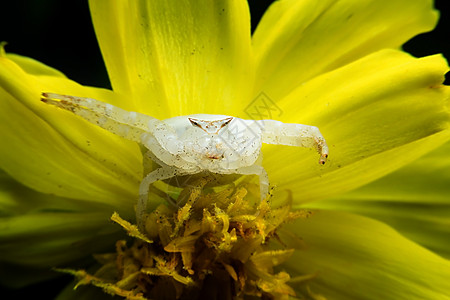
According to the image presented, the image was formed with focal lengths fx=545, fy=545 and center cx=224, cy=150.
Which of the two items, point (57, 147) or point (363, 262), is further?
point (363, 262)

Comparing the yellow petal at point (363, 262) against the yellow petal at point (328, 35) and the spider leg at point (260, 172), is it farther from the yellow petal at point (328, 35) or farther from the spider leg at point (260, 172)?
the yellow petal at point (328, 35)

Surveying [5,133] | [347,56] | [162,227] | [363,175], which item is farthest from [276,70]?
[5,133]

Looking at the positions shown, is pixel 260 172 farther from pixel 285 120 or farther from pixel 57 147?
pixel 57 147

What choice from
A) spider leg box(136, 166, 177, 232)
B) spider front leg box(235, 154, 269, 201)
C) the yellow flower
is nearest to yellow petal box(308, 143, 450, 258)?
the yellow flower

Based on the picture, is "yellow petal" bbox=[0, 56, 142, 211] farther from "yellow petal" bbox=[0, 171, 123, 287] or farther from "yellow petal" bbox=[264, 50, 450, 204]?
"yellow petal" bbox=[264, 50, 450, 204]

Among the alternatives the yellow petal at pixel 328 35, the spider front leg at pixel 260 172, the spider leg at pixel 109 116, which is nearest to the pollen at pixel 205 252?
the spider front leg at pixel 260 172

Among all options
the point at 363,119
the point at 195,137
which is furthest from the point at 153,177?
the point at 363,119
